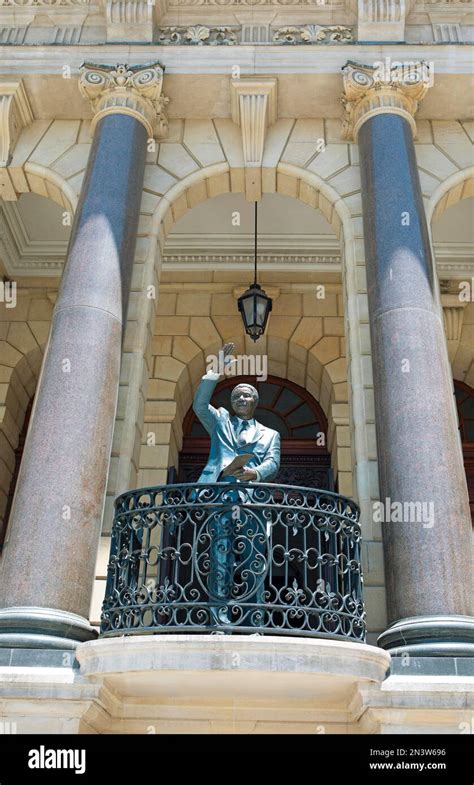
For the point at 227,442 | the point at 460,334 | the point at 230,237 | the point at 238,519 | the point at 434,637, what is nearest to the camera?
the point at 434,637

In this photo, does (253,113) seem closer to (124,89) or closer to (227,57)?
(227,57)

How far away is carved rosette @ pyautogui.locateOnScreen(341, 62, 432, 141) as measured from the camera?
9383 millimetres

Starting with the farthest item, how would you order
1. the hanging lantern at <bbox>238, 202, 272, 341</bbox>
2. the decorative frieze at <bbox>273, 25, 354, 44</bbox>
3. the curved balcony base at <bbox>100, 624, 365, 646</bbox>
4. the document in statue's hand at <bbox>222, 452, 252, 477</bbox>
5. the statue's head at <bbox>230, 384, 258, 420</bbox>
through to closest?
the hanging lantern at <bbox>238, 202, 272, 341</bbox> → the decorative frieze at <bbox>273, 25, 354, 44</bbox> → the statue's head at <bbox>230, 384, 258, 420</bbox> → the document in statue's hand at <bbox>222, 452, 252, 477</bbox> → the curved balcony base at <bbox>100, 624, 365, 646</bbox>

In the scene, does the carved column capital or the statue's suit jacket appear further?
the carved column capital

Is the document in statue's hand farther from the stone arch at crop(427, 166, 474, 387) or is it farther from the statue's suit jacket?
the stone arch at crop(427, 166, 474, 387)

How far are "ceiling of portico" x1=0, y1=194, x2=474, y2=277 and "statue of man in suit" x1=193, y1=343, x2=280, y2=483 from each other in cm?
514

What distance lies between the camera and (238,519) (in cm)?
640

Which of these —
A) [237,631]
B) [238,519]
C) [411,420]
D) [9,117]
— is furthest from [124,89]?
[237,631]

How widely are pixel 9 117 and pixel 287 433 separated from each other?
20.1 ft

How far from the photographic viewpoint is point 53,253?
41.5 feet

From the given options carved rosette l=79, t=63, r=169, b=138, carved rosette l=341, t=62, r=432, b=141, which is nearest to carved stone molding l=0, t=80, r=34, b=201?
carved rosette l=79, t=63, r=169, b=138

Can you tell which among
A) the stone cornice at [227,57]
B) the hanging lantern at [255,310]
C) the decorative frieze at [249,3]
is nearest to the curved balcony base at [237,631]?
the hanging lantern at [255,310]

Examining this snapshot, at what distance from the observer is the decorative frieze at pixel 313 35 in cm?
998

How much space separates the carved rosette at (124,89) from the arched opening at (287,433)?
482 cm
